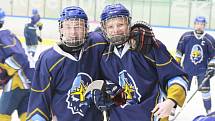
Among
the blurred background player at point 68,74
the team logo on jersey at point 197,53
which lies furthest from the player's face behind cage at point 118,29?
the team logo on jersey at point 197,53

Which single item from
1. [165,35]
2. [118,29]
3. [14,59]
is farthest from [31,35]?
[118,29]

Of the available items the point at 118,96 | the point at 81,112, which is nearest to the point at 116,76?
the point at 118,96

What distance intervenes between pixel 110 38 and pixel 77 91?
0.27 metres

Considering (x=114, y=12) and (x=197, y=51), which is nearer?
(x=114, y=12)

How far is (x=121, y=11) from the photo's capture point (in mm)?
2004

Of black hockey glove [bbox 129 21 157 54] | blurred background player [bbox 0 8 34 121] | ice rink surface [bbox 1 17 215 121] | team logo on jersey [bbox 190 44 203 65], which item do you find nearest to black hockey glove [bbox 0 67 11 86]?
blurred background player [bbox 0 8 34 121]

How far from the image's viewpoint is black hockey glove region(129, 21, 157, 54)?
6.48ft

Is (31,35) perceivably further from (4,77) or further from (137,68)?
(137,68)

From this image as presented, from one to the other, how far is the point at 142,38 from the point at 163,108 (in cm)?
30

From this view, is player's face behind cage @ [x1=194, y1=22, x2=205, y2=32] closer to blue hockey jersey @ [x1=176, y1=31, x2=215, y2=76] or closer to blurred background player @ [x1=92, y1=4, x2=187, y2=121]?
blue hockey jersey @ [x1=176, y1=31, x2=215, y2=76]

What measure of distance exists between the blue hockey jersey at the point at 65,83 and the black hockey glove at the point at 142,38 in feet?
0.54

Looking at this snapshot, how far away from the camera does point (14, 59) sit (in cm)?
334

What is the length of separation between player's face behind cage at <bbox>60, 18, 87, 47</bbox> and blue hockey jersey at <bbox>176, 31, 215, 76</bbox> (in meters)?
3.57

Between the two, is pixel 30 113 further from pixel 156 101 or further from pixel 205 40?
pixel 205 40
